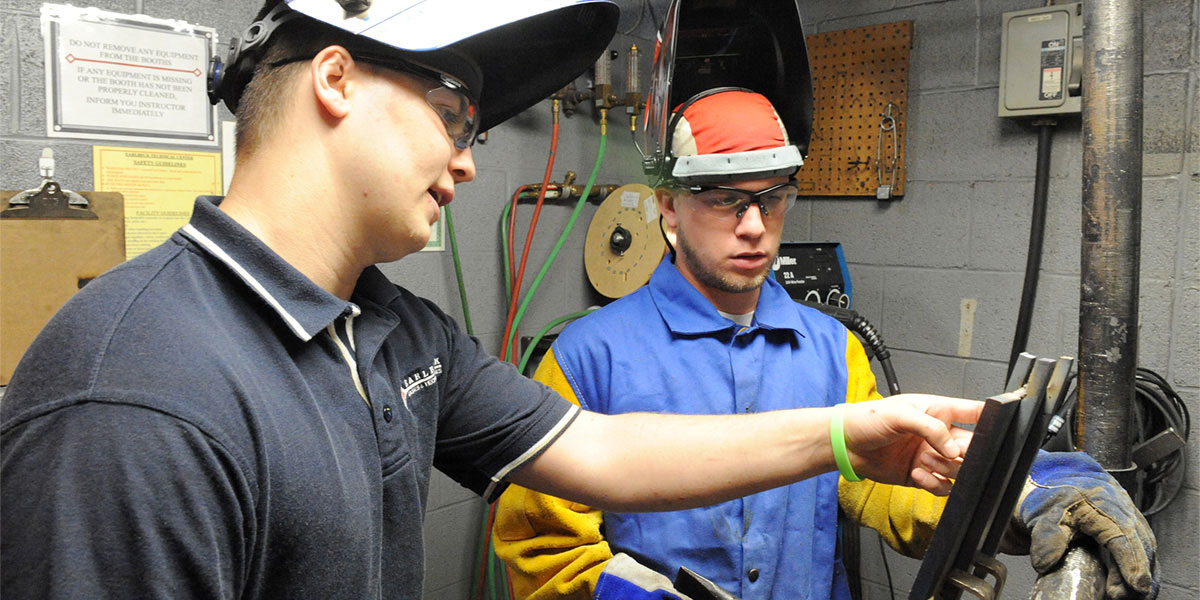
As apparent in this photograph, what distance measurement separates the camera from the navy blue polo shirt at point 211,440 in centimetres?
60

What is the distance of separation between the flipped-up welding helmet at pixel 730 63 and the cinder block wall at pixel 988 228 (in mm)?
1051

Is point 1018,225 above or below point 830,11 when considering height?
below

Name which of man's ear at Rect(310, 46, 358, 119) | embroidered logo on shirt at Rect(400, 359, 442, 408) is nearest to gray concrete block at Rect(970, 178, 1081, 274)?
embroidered logo on shirt at Rect(400, 359, 442, 408)

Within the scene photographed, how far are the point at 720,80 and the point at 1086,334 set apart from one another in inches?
36.7

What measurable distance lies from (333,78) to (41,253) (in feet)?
3.57

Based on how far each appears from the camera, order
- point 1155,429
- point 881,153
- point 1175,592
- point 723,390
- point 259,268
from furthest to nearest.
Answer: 1. point 881,153
2. point 1175,592
3. point 1155,429
4. point 723,390
5. point 259,268

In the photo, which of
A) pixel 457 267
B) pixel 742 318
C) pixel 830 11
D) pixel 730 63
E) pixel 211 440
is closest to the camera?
pixel 211 440

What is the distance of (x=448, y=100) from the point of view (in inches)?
37.0

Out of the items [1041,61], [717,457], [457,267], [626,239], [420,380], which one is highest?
[1041,61]

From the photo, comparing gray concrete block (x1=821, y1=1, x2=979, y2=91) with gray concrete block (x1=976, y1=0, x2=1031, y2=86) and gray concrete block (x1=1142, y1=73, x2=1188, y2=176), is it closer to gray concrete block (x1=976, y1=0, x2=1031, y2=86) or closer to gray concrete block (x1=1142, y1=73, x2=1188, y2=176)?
gray concrete block (x1=976, y1=0, x2=1031, y2=86)

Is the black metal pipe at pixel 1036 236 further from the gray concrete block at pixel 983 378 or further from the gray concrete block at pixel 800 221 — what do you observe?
the gray concrete block at pixel 800 221

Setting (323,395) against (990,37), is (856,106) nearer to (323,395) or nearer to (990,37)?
(990,37)

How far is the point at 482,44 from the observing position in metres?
1.12

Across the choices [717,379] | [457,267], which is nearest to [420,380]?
[717,379]
